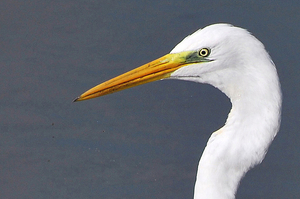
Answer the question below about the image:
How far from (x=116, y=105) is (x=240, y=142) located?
11.0 feet

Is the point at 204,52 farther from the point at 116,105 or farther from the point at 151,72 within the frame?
the point at 116,105

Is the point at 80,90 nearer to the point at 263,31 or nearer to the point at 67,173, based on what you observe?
the point at 67,173

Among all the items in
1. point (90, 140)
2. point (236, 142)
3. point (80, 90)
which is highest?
point (236, 142)

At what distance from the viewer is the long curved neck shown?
372 cm

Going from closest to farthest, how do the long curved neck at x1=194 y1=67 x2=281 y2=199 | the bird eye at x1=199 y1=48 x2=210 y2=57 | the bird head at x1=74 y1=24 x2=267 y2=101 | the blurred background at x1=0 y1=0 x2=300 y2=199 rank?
the long curved neck at x1=194 y1=67 x2=281 y2=199 < the bird head at x1=74 y1=24 x2=267 y2=101 < the bird eye at x1=199 y1=48 x2=210 y2=57 < the blurred background at x1=0 y1=0 x2=300 y2=199

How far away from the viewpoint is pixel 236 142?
150 inches

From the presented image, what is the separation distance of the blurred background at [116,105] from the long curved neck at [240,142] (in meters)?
2.66

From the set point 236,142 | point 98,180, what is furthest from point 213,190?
point 98,180

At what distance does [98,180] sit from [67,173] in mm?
426

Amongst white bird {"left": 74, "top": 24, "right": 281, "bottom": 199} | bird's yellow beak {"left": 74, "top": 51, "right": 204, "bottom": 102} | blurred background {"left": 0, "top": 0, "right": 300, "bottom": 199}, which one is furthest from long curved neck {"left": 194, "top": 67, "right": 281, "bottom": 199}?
blurred background {"left": 0, "top": 0, "right": 300, "bottom": 199}

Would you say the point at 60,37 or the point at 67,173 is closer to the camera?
the point at 67,173

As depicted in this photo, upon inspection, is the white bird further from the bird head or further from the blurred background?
the blurred background

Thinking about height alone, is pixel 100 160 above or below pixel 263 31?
below

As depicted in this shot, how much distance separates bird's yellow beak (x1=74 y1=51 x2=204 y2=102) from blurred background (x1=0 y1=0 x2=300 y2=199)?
2.37 m
